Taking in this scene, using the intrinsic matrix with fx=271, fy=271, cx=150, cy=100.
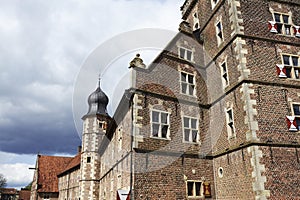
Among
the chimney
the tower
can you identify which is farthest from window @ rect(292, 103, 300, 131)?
the tower

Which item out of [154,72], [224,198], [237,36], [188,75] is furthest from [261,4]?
[224,198]

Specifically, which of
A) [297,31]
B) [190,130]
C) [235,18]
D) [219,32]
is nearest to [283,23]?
[297,31]

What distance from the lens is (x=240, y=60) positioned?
42.3ft

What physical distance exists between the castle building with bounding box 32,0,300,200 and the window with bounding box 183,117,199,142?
6 centimetres

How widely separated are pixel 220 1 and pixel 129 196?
11.5m

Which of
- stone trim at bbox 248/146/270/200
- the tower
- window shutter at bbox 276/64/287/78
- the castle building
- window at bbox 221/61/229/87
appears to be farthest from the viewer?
the tower

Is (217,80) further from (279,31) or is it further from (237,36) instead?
(279,31)

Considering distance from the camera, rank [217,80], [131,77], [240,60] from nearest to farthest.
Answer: [240,60], [131,77], [217,80]

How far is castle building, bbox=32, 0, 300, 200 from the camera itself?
38.2ft

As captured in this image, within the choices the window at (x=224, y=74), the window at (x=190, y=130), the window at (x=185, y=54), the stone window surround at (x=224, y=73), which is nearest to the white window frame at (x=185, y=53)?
the window at (x=185, y=54)

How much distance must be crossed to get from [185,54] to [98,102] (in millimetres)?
19035

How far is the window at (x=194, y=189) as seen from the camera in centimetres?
1318

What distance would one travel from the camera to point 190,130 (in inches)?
568

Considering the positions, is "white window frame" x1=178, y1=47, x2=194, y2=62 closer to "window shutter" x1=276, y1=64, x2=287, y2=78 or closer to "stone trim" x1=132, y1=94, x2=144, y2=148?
"stone trim" x1=132, y1=94, x2=144, y2=148
